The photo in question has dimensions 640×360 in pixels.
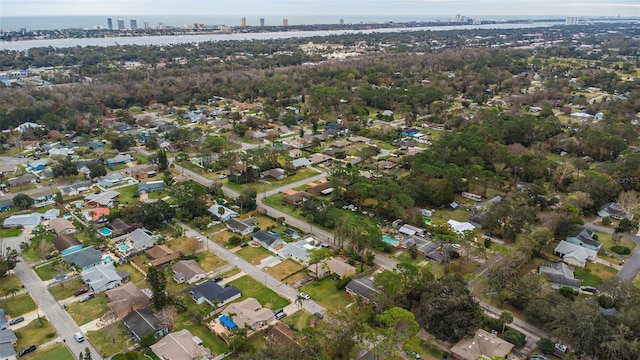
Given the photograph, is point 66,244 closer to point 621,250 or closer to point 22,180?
point 22,180

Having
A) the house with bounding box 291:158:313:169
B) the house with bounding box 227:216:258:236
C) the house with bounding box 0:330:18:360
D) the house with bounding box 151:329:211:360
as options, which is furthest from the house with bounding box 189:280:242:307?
the house with bounding box 291:158:313:169

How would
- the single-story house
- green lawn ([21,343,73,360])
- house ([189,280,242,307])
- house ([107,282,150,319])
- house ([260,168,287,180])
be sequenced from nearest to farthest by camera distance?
green lawn ([21,343,73,360])
house ([107,282,150,319])
house ([189,280,242,307])
the single-story house
house ([260,168,287,180])

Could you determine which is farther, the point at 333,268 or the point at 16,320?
the point at 333,268

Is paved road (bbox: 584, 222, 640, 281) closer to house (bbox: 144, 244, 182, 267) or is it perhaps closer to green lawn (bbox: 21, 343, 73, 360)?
house (bbox: 144, 244, 182, 267)

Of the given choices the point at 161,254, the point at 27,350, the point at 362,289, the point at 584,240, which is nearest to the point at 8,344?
the point at 27,350

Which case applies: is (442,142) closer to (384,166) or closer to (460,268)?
(384,166)

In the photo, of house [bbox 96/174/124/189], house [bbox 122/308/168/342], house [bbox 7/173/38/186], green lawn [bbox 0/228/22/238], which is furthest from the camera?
house [bbox 96/174/124/189]

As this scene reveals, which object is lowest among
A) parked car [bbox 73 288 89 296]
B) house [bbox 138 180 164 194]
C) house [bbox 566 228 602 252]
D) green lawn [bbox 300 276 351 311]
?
green lawn [bbox 300 276 351 311]

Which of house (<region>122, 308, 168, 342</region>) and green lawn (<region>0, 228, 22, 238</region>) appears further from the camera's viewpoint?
green lawn (<region>0, 228, 22, 238</region>)
